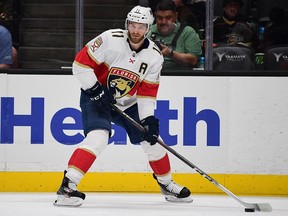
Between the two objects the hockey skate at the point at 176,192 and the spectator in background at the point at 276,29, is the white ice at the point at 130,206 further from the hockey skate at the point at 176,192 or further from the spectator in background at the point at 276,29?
the spectator in background at the point at 276,29

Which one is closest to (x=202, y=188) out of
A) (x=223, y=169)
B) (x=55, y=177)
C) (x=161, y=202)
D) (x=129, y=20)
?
(x=223, y=169)

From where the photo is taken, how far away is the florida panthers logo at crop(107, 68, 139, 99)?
543 centimetres

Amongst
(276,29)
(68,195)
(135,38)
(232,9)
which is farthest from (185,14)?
(68,195)

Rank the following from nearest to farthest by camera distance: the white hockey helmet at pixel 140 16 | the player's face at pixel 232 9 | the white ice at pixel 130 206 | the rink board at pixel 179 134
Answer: the white ice at pixel 130 206, the white hockey helmet at pixel 140 16, the rink board at pixel 179 134, the player's face at pixel 232 9

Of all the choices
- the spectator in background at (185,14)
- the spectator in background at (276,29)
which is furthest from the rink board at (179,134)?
the spectator in background at (185,14)

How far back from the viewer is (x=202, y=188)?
245 inches

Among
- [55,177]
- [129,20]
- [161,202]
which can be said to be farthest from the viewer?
[55,177]

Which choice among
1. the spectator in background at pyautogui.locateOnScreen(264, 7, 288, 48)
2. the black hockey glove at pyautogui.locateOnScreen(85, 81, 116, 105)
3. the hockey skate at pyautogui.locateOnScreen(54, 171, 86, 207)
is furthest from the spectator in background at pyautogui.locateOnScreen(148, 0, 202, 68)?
the hockey skate at pyautogui.locateOnScreen(54, 171, 86, 207)

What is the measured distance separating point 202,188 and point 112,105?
1149mm

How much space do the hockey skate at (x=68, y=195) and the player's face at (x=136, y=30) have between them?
894 millimetres

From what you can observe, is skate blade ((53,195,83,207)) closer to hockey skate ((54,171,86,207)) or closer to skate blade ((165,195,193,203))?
hockey skate ((54,171,86,207))

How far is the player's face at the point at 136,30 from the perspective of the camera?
17.5ft

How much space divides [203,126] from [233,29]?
706 millimetres

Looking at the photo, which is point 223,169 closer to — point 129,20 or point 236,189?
point 236,189
